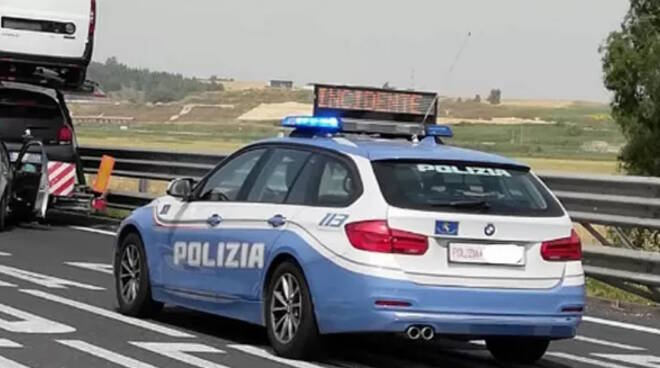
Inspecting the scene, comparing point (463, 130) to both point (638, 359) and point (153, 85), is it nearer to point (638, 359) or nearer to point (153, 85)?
point (153, 85)

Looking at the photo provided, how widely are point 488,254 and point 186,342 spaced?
228 cm

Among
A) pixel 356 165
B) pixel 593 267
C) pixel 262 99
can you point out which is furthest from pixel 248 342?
pixel 262 99

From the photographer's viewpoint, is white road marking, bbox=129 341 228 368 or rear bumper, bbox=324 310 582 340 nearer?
rear bumper, bbox=324 310 582 340

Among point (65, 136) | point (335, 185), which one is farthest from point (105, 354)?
point (65, 136)

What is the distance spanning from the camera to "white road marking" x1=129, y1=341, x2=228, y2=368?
9477mm

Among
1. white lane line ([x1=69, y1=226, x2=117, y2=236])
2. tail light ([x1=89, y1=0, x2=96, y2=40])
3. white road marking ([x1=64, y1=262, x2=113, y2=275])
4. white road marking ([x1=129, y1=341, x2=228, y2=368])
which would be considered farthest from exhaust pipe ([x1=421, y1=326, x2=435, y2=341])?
tail light ([x1=89, y1=0, x2=96, y2=40])

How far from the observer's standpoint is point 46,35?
2117 cm

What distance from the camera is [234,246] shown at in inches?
404

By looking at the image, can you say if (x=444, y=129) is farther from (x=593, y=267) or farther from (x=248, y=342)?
(x=593, y=267)

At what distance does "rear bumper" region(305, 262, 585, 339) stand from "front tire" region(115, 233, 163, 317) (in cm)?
231

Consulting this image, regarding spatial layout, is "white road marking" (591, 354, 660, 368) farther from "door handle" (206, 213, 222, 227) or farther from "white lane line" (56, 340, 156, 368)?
"white lane line" (56, 340, 156, 368)

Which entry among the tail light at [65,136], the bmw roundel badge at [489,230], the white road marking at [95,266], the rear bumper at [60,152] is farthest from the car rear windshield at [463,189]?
the tail light at [65,136]

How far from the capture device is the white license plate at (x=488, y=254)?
9203 mm

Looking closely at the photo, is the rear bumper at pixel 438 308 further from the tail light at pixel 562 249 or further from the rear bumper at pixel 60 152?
the rear bumper at pixel 60 152
